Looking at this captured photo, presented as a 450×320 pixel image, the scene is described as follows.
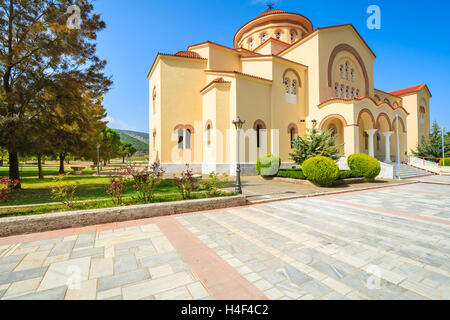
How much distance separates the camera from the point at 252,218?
5730 millimetres

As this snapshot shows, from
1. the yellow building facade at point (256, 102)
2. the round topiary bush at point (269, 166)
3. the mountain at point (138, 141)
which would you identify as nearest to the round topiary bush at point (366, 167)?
the yellow building facade at point (256, 102)

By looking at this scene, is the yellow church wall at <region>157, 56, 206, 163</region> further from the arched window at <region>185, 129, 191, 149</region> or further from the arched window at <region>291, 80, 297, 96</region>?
the arched window at <region>291, 80, 297, 96</region>

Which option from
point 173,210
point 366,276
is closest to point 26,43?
point 173,210

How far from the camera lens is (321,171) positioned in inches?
447

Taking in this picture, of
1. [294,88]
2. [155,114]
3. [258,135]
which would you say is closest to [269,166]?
[258,135]

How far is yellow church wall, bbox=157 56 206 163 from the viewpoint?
18375 mm

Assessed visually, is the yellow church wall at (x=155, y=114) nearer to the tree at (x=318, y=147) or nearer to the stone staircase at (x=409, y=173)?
the tree at (x=318, y=147)

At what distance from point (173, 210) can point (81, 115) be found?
31.7 ft

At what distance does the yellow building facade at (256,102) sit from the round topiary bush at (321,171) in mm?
5560

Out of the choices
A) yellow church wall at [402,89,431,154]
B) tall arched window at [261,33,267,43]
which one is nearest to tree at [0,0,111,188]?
tall arched window at [261,33,267,43]

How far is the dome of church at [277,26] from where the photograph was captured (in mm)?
26719

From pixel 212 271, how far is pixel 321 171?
33.2 ft

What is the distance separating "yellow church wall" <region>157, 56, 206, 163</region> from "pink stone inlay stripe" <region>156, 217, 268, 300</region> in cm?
1449
